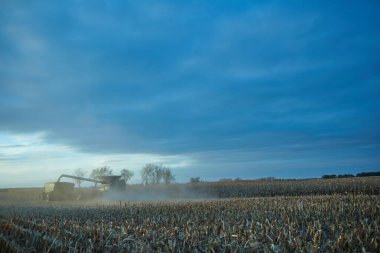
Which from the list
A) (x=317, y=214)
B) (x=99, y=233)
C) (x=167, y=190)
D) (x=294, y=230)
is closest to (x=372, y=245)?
(x=294, y=230)

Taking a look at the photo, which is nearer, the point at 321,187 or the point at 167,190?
the point at 321,187

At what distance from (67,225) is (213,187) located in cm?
2968

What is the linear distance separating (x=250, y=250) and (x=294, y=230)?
252 cm

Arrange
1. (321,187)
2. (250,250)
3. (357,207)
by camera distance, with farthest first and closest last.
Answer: (321,187) → (357,207) → (250,250)

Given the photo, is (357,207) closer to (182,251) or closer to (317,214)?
(317,214)

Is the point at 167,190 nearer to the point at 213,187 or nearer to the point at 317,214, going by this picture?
the point at 213,187

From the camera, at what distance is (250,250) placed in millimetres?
6547

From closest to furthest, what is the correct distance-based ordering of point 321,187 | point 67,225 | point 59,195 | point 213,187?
point 67,225 < point 321,187 < point 59,195 < point 213,187

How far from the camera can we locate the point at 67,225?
10711 mm

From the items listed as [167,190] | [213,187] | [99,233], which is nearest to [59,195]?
[167,190]

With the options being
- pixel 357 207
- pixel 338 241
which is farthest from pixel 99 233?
pixel 357 207

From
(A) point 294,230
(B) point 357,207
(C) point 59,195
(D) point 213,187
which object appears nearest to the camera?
(A) point 294,230

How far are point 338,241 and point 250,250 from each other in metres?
1.79

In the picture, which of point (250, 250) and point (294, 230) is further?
point (294, 230)
